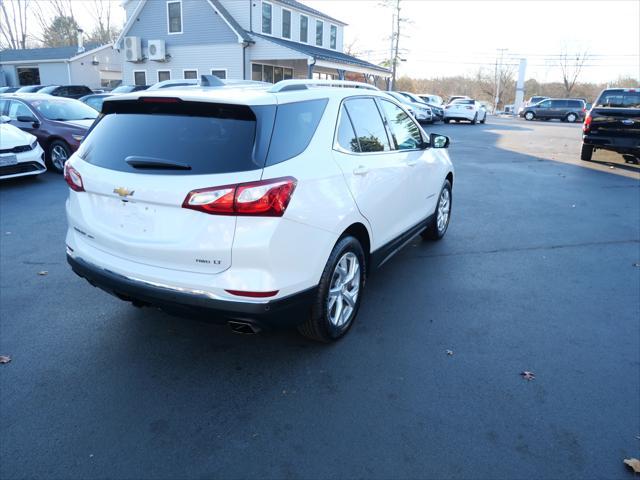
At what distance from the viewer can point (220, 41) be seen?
27719mm

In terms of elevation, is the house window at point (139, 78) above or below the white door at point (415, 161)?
above

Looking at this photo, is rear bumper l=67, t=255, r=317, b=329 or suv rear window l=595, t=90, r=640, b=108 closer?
rear bumper l=67, t=255, r=317, b=329

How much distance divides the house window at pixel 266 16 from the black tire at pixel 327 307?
28180 millimetres

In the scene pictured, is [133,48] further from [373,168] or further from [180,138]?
[180,138]

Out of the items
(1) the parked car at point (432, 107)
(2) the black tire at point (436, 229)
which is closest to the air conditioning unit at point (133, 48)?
(1) the parked car at point (432, 107)

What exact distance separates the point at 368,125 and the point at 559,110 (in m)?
40.6

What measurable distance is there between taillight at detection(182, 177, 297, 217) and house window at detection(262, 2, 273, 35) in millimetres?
28786

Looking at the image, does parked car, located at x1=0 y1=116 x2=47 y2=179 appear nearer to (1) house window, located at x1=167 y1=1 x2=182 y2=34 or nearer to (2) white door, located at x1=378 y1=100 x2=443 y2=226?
(2) white door, located at x1=378 y1=100 x2=443 y2=226

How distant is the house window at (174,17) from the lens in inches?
1123

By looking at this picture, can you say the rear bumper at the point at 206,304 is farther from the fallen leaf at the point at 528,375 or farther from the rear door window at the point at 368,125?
the fallen leaf at the point at 528,375

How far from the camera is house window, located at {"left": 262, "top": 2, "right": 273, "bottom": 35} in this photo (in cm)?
2844

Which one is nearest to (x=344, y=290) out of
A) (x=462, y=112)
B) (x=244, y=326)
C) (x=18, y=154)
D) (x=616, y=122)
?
(x=244, y=326)

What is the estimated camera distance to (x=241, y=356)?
11.5 ft

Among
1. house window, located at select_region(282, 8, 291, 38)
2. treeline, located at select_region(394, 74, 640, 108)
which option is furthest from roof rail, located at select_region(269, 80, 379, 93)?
treeline, located at select_region(394, 74, 640, 108)
